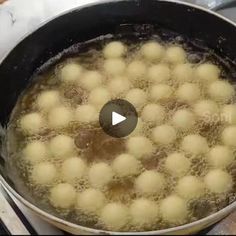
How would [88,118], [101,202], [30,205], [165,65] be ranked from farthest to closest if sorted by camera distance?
[165,65]
[88,118]
[101,202]
[30,205]


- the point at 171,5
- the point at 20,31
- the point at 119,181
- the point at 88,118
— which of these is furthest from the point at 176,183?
the point at 20,31

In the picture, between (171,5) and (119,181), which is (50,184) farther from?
(171,5)

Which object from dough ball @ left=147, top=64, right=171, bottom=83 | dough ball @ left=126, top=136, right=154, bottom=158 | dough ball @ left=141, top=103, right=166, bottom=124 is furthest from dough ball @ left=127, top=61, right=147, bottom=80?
dough ball @ left=126, top=136, right=154, bottom=158

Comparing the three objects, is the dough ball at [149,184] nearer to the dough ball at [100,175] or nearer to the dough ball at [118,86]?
the dough ball at [100,175]

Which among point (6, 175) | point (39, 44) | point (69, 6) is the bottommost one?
point (6, 175)

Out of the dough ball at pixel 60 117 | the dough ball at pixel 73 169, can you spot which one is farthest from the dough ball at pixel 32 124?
the dough ball at pixel 73 169

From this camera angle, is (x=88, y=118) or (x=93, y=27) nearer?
(x=88, y=118)
